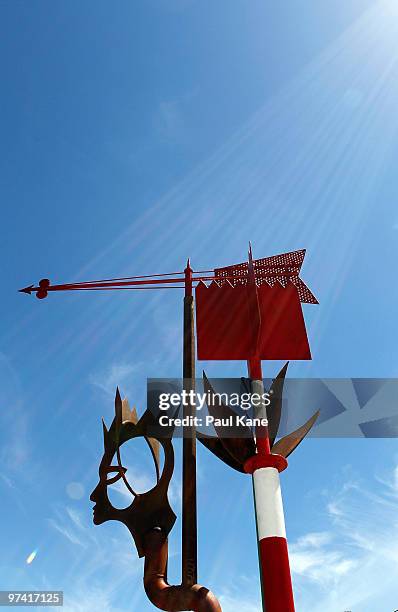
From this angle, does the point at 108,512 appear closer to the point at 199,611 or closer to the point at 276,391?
the point at 199,611

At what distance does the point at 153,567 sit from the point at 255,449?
246 centimetres

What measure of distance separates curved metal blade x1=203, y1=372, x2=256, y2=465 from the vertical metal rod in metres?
0.44

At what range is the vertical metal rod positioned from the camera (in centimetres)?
780

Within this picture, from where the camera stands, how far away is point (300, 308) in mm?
10227

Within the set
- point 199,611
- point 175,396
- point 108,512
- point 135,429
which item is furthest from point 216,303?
point 199,611

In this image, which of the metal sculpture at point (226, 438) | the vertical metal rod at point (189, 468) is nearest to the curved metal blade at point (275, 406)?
the metal sculpture at point (226, 438)

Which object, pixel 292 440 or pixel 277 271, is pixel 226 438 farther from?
pixel 277 271

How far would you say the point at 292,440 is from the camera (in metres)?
8.78

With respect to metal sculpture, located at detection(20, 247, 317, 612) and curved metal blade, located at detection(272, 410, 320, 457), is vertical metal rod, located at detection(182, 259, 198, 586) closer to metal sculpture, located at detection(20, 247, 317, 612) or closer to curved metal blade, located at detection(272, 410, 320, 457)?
metal sculpture, located at detection(20, 247, 317, 612)

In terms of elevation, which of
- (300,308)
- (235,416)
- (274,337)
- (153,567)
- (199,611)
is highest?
(300,308)

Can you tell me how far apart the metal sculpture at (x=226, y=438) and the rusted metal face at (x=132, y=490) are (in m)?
0.02

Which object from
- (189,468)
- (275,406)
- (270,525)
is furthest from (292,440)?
(189,468)

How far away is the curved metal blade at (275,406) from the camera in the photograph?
29.2ft

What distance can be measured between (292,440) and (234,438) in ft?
3.29
